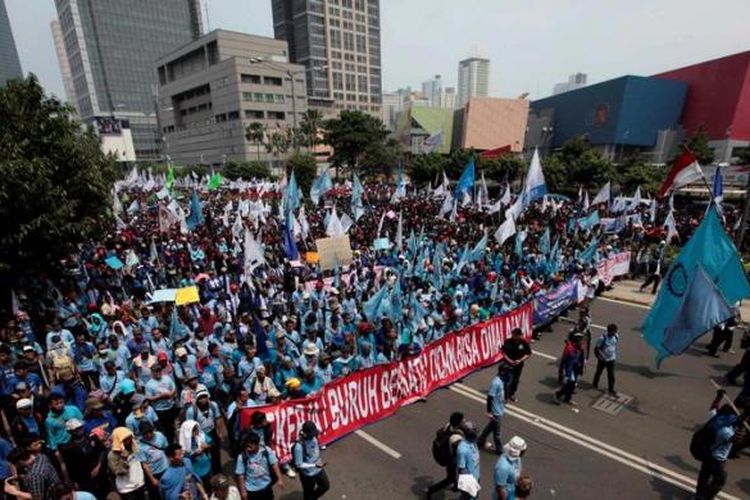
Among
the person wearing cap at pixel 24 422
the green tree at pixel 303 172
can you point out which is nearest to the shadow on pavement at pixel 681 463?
the person wearing cap at pixel 24 422

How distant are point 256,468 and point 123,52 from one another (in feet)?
474

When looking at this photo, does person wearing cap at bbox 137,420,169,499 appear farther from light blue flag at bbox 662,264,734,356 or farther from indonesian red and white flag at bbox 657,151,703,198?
indonesian red and white flag at bbox 657,151,703,198

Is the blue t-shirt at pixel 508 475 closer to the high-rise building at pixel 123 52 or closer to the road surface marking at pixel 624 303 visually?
the road surface marking at pixel 624 303

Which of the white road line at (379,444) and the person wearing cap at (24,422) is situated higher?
the person wearing cap at (24,422)

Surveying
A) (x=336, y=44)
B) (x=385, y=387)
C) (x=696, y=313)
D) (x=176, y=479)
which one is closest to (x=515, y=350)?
(x=385, y=387)

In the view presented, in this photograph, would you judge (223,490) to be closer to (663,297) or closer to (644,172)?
(663,297)

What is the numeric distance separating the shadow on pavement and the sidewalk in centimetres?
767

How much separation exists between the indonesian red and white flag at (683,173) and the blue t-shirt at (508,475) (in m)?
9.95

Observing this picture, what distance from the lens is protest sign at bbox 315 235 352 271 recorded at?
11.8 metres

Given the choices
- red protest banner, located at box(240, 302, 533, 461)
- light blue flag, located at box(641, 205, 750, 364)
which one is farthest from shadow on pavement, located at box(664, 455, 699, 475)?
red protest banner, located at box(240, 302, 533, 461)

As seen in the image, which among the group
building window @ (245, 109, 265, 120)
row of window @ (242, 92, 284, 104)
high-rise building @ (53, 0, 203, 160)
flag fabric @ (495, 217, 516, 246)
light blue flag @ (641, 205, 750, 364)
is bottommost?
flag fabric @ (495, 217, 516, 246)

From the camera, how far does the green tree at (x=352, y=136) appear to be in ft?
164

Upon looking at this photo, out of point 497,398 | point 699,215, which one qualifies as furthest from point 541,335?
point 699,215

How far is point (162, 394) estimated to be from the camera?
20.7ft
